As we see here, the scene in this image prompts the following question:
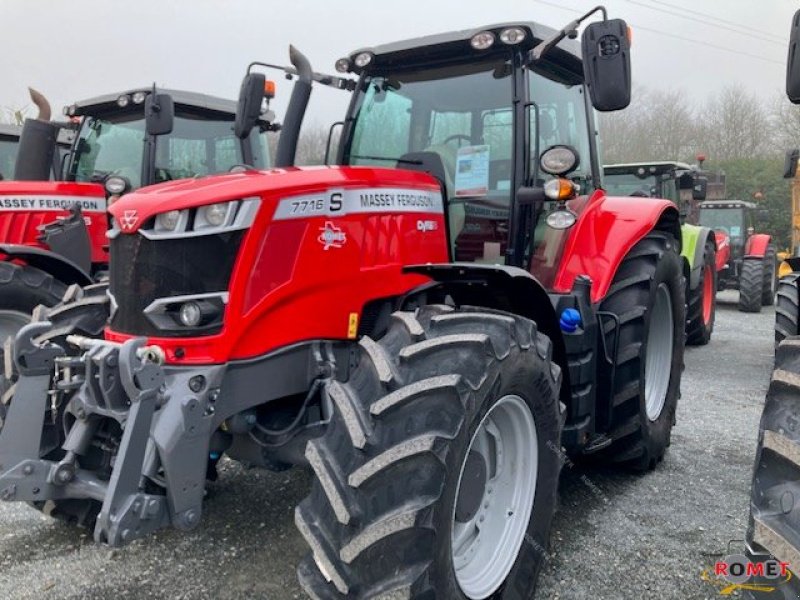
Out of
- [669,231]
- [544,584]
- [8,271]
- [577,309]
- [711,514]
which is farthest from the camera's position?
[8,271]

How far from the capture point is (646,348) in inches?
142

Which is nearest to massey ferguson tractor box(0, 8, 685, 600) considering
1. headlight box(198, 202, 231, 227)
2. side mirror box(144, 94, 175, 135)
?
headlight box(198, 202, 231, 227)

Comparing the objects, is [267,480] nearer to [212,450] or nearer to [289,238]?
[212,450]

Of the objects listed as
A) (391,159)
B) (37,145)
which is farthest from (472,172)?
(37,145)

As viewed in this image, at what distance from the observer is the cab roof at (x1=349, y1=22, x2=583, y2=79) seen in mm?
3174

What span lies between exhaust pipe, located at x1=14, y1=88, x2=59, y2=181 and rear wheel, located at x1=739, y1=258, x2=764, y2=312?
34.1 feet

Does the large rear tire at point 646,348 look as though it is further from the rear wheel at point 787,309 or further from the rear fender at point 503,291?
the rear wheel at point 787,309

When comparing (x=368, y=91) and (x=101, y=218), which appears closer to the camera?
(x=368, y=91)

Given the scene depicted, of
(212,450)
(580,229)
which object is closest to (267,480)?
(212,450)

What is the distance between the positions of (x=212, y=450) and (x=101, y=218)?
348cm

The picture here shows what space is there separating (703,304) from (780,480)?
7299mm

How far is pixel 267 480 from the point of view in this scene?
3709 millimetres

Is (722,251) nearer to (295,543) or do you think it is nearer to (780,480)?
(295,543)

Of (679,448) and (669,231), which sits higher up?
(669,231)
